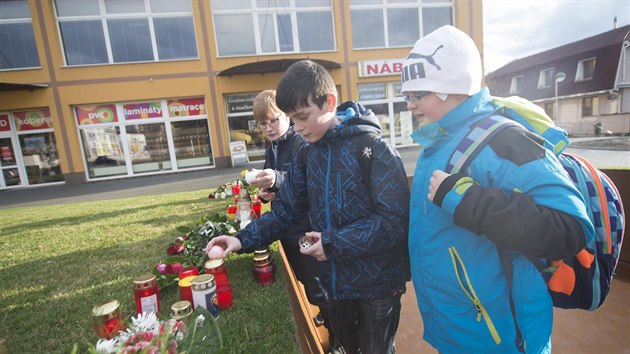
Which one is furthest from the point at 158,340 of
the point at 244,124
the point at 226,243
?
the point at 244,124

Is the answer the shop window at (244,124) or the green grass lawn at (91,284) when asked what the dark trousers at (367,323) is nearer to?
the green grass lawn at (91,284)

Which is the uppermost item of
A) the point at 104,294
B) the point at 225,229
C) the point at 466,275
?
the point at 466,275

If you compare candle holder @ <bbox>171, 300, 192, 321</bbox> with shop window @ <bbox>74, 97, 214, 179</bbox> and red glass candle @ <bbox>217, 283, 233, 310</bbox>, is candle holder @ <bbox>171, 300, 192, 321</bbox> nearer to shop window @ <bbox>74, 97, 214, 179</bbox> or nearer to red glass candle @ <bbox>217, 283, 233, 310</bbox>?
red glass candle @ <bbox>217, 283, 233, 310</bbox>

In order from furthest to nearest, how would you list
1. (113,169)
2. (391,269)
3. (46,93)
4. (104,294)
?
1. (113,169)
2. (46,93)
3. (104,294)
4. (391,269)

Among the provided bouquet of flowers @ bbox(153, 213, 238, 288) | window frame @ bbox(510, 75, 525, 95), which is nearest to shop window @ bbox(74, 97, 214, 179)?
bouquet of flowers @ bbox(153, 213, 238, 288)

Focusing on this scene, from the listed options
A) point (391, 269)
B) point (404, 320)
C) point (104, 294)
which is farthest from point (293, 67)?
point (104, 294)

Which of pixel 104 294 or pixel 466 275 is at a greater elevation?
pixel 466 275

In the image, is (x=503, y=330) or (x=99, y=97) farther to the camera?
(x=99, y=97)

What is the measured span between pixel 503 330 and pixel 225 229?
2446 millimetres

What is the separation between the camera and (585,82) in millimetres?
22219

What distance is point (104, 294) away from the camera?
257cm

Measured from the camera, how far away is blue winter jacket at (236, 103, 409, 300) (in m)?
1.37

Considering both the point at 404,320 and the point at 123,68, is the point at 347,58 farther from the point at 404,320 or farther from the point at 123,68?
the point at 404,320

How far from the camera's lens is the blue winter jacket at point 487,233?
950mm
